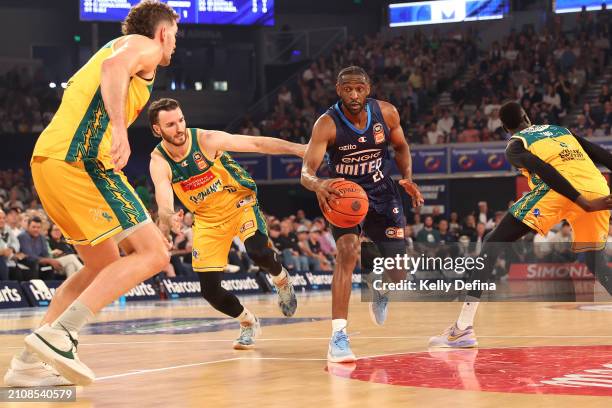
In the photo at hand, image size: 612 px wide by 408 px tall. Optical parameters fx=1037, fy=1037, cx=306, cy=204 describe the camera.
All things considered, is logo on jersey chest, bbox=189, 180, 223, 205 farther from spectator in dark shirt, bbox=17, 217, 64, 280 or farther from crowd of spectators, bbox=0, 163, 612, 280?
spectator in dark shirt, bbox=17, 217, 64, 280

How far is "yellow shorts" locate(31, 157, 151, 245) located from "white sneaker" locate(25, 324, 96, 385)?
0.53 metres

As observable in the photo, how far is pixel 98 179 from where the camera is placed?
557 centimetres

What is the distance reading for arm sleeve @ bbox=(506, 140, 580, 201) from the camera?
7.27 m

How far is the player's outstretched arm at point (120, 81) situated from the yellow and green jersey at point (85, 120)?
0.57 ft

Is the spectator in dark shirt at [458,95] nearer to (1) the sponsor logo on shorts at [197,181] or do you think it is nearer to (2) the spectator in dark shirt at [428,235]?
(2) the spectator in dark shirt at [428,235]

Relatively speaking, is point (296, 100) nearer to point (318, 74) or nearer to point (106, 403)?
point (318, 74)

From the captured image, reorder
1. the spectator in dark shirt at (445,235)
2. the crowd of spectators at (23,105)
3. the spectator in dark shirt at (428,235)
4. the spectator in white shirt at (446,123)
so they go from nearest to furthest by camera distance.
A: the spectator in dark shirt at (428,235)
the spectator in dark shirt at (445,235)
the spectator in white shirt at (446,123)
the crowd of spectators at (23,105)

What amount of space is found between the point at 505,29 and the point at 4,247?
19210mm

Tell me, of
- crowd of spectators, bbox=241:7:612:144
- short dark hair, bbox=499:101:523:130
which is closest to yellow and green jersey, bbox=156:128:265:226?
short dark hair, bbox=499:101:523:130

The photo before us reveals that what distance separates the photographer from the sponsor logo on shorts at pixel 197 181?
8.48 metres

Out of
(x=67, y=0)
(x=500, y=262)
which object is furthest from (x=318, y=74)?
(x=500, y=262)

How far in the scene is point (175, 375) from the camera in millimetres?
6398

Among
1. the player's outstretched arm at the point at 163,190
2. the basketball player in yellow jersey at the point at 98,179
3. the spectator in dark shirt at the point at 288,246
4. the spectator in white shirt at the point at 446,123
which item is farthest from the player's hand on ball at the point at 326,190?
the spectator in white shirt at the point at 446,123

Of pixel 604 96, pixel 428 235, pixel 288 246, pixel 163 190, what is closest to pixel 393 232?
pixel 163 190
